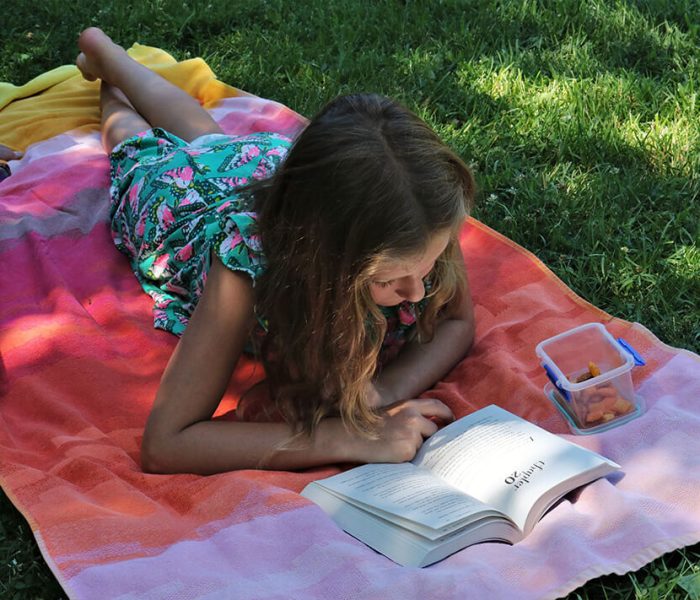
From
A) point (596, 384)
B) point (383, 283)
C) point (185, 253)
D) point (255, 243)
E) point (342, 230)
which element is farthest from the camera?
point (185, 253)

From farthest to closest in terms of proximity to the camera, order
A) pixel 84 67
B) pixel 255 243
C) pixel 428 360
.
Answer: pixel 84 67 < pixel 428 360 < pixel 255 243

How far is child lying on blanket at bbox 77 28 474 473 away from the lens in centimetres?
214

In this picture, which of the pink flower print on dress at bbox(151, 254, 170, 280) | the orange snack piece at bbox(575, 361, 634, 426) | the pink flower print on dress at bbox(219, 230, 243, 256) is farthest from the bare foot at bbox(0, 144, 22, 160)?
the orange snack piece at bbox(575, 361, 634, 426)

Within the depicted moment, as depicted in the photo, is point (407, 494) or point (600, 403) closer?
point (407, 494)

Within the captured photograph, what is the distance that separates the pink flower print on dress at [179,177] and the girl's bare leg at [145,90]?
18.1 inches

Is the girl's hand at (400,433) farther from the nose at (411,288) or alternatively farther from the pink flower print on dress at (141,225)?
the pink flower print on dress at (141,225)

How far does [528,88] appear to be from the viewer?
4.05 meters

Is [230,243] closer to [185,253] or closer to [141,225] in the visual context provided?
[185,253]

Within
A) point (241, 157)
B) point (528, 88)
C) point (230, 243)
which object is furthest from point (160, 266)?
point (528, 88)

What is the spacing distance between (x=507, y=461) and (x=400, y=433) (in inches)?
11.4

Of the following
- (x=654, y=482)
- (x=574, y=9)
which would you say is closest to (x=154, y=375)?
(x=654, y=482)

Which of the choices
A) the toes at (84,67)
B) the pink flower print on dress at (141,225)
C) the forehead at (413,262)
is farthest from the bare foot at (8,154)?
the forehead at (413,262)

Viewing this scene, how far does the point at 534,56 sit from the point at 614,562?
2703mm

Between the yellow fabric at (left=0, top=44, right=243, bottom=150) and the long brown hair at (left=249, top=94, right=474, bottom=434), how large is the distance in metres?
1.91
